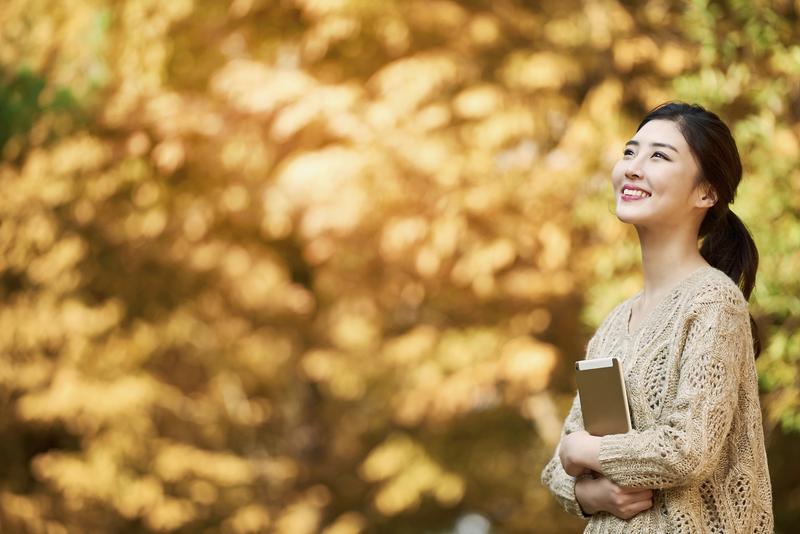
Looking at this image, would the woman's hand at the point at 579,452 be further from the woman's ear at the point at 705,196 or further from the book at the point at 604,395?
the woman's ear at the point at 705,196

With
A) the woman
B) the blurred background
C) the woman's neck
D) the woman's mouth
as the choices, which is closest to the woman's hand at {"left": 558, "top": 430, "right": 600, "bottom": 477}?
the woman

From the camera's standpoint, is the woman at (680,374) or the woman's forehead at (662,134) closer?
the woman at (680,374)

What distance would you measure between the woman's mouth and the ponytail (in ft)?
0.48

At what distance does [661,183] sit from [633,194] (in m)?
0.05

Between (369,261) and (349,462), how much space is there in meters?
1.87

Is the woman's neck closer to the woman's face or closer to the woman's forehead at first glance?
the woman's face

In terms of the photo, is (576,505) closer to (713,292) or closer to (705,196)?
(713,292)

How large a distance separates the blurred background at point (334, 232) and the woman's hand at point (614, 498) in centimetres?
167

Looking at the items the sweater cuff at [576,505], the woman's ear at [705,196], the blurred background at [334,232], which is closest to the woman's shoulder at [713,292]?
the woman's ear at [705,196]

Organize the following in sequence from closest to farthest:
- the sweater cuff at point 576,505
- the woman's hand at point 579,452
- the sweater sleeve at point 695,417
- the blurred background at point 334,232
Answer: the sweater sleeve at point 695,417 < the woman's hand at point 579,452 < the sweater cuff at point 576,505 < the blurred background at point 334,232

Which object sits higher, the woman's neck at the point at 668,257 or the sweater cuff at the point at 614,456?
the woman's neck at the point at 668,257

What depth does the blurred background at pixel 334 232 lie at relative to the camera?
14.0ft

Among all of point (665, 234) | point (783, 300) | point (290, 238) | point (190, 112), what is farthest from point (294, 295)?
point (665, 234)

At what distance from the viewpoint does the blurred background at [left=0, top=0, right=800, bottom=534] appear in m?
4.28
